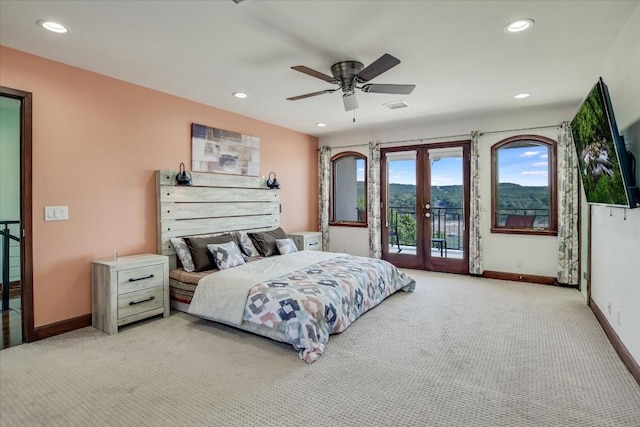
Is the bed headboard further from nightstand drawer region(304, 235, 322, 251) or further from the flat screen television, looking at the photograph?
the flat screen television

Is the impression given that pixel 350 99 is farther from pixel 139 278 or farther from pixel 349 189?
pixel 349 189

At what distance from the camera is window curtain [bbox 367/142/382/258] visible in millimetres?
6441

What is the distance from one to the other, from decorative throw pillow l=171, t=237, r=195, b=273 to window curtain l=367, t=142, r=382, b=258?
3.46 metres

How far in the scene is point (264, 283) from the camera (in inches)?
132

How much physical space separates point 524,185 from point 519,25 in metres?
3.30

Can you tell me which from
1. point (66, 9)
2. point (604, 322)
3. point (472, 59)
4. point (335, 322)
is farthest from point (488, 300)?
point (66, 9)

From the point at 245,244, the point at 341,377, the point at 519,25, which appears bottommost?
the point at 341,377

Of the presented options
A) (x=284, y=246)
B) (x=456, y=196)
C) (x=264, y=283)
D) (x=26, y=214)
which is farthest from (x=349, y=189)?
(x=26, y=214)

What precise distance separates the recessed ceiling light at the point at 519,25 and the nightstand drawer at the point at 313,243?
4.32 meters

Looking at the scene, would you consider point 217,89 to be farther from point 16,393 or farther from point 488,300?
point 488,300

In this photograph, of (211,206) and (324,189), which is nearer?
(211,206)

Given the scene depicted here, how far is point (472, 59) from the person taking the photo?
3.30 meters

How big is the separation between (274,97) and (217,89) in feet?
2.33

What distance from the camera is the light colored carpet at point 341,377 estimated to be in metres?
2.07
